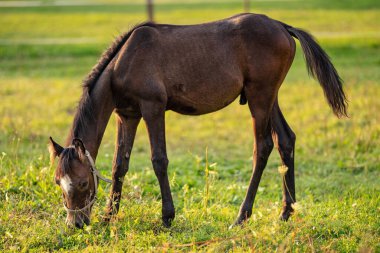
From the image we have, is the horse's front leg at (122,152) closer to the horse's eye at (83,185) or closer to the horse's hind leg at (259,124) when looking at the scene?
the horse's eye at (83,185)

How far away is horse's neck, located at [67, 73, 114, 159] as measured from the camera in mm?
6211

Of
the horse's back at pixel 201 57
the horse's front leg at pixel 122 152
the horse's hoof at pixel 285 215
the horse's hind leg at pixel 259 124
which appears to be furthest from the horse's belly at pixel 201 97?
the horse's hoof at pixel 285 215

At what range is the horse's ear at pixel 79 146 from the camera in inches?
231

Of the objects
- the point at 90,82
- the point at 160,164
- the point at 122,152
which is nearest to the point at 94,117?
the point at 90,82

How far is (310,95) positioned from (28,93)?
6891 millimetres

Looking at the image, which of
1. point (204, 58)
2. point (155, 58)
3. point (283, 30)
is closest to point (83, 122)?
point (155, 58)

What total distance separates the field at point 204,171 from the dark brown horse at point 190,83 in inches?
14.0

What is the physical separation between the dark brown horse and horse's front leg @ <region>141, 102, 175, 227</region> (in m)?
0.01

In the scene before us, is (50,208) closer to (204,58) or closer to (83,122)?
(83,122)

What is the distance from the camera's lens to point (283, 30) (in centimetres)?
682

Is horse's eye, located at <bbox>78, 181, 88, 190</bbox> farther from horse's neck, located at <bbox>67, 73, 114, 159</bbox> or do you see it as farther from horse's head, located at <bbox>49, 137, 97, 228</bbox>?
horse's neck, located at <bbox>67, 73, 114, 159</bbox>

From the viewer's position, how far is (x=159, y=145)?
6410 mm

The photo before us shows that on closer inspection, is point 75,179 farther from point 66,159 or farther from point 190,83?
point 190,83

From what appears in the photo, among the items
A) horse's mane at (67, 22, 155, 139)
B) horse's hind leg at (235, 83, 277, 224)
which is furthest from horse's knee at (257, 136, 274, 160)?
horse's mane at (67, 22, 155, 139)
